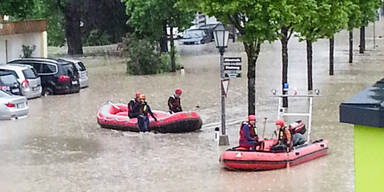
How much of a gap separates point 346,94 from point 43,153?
48.2 ft

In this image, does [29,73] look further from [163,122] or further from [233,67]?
[233,67]

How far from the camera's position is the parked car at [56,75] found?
A: 121ft

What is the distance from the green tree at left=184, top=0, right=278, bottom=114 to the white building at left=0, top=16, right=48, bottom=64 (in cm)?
2107

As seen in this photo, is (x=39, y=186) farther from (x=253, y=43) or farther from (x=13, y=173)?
(x=253, y=43)

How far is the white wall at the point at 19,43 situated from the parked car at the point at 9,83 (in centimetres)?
962

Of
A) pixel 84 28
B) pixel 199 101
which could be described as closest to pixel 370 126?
pixel 199 101

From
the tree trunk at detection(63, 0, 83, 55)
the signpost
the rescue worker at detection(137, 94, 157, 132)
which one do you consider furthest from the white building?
the signpost

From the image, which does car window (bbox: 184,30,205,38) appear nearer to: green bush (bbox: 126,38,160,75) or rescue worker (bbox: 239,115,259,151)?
green bush (bbox: 126,38,160,75)

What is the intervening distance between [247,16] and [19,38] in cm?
2483

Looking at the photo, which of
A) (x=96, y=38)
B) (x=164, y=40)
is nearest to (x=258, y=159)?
(x=164, y=40)

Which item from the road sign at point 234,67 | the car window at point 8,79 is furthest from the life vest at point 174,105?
the car window at point 8,79

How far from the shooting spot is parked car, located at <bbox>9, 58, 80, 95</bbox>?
121 feet

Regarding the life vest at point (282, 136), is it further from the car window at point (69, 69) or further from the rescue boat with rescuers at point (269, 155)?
the car window at point (69, 69)

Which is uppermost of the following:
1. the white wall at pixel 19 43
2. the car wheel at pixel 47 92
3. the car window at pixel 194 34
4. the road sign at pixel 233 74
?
the car window at pixel 194 34
